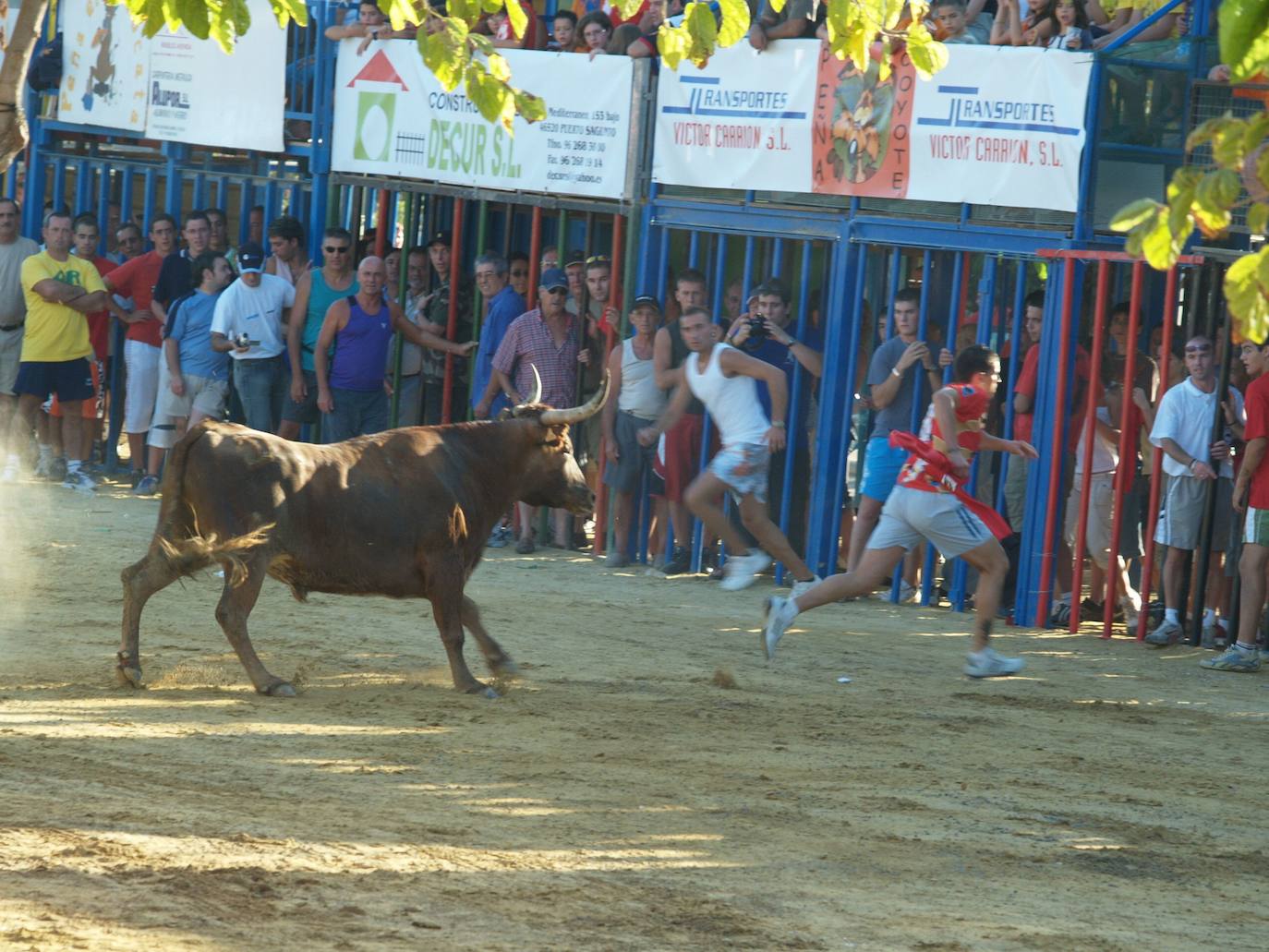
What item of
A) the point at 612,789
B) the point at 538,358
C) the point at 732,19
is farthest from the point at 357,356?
the point at 612,789

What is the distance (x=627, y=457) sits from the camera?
13398mm

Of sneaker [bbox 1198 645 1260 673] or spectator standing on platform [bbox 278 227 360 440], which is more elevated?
spectator standing on platform [bbox 278 227 360 440]

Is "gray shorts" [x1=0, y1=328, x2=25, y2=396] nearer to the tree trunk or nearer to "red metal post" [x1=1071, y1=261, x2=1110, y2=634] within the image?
"red metal post" [x1=1071, y1=261, x2=1110, y2=634]

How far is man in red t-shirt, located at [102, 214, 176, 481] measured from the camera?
628 inches

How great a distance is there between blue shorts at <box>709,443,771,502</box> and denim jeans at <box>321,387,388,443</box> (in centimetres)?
353

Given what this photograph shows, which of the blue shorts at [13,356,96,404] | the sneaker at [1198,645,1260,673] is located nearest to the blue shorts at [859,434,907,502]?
the sneaker at [1198,645,1260,673]

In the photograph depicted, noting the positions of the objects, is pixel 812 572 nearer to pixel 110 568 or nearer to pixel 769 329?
pixel 769 329

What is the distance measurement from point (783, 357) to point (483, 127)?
126 inches

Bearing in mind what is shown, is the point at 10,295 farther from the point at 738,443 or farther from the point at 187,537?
the point at 187,537

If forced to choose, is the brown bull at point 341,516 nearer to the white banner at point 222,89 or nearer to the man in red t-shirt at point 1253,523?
the man in red t-shirt at point 1253,523

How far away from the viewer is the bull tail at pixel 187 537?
8.39m

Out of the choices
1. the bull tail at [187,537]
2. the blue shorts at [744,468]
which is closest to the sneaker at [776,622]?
the blue shorts at [744,468]

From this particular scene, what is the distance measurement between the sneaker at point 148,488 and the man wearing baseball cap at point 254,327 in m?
1.39

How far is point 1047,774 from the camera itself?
25.4ft
